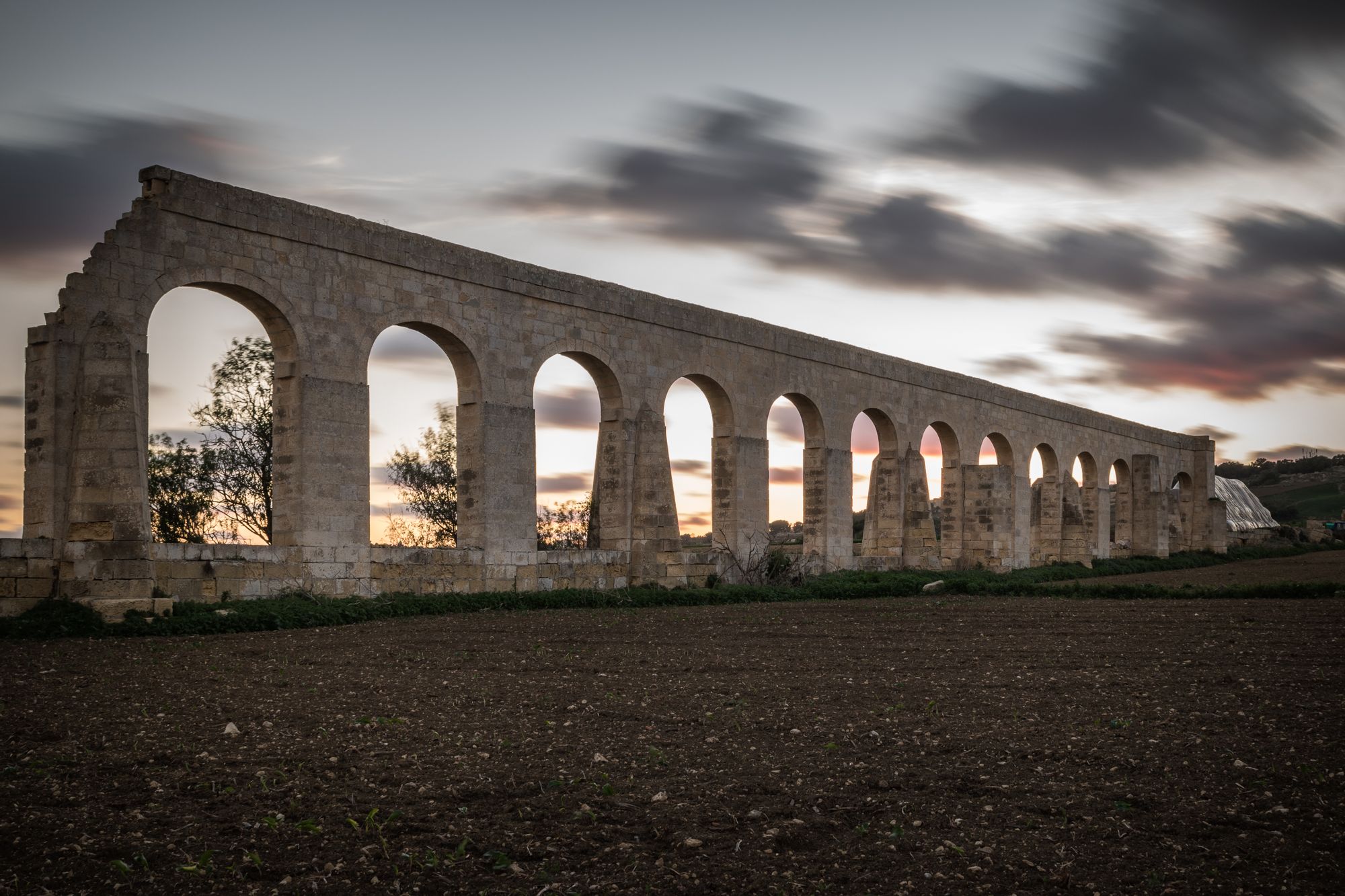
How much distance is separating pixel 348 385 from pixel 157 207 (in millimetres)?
3033

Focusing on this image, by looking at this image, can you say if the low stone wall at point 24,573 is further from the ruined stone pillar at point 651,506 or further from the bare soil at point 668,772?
the ruined stone pillar at point 651,506

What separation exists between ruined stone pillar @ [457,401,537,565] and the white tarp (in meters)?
36.0

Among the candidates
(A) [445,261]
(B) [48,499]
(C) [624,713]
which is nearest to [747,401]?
(A) [445,261]

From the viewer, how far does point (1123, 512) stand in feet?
125

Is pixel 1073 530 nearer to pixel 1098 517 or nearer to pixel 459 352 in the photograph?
pixel 1098 517

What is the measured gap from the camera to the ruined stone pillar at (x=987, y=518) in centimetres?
2694

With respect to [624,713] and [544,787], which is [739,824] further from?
[624,713]

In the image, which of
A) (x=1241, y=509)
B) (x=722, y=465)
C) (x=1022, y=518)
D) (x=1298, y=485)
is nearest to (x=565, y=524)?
(x=722, y=465)

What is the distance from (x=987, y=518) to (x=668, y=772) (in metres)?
22.5

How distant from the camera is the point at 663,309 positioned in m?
19.1

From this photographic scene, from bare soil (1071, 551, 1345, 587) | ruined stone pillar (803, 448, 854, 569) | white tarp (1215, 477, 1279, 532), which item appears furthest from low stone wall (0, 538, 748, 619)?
white tarp (1215, 477, 1279, 532)

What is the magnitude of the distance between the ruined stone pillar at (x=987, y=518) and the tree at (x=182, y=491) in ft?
56.3

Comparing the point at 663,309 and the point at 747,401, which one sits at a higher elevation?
the point at 663,309

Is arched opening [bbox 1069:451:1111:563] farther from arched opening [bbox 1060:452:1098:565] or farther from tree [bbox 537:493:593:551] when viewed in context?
tree [bbox 537:493:593:551]
